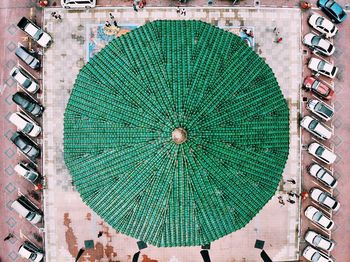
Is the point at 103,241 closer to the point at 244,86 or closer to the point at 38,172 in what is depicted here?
the point at 38,172

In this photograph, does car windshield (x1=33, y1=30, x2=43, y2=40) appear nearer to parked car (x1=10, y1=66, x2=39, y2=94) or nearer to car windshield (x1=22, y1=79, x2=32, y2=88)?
parked car (x1=10, y1=66, x2=39, y2=94)

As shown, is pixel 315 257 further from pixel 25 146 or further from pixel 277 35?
pixel 25 146

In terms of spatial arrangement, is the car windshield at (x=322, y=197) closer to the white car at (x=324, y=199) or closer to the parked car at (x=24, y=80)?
the white car at (x=324, y=199)

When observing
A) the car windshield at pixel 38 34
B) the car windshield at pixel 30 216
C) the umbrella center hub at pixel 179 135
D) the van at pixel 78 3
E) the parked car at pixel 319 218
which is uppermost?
the van at pixel 78 3

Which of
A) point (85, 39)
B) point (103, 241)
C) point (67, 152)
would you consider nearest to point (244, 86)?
point (67, 152)

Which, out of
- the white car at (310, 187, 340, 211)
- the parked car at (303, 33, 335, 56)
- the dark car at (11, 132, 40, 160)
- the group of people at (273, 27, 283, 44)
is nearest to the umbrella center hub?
the dark car at (11, 132, 40, 160)

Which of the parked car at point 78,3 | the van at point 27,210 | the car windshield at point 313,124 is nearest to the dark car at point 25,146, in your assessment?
the van at point 27,210
